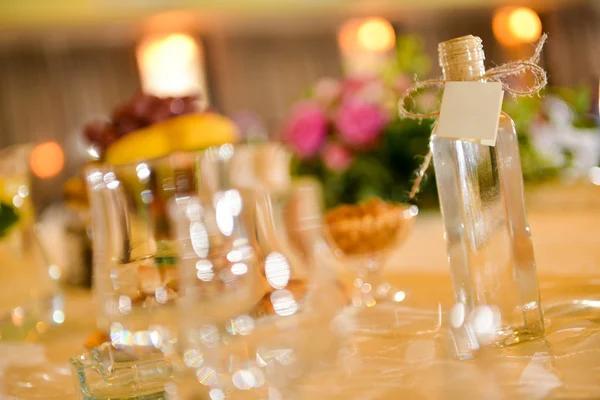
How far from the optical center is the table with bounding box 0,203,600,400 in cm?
34

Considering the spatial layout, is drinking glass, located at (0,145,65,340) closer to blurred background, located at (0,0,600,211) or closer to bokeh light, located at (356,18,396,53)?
blurred background, located at (0,0,600,211)

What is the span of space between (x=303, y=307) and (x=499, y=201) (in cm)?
18

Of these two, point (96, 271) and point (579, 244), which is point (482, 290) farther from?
point (579, 244)

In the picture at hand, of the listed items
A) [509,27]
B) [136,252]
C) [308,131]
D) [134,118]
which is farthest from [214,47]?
[136,252]

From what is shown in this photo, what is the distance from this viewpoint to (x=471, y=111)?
1.28ft

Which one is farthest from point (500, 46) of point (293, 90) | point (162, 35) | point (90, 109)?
point (90, 109)

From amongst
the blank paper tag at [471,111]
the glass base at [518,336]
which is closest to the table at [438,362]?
the glass base at [518,336]

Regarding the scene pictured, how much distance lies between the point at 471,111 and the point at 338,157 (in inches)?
34.0

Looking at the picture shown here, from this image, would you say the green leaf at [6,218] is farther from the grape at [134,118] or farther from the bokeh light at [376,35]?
the bokeh light at [376,35]

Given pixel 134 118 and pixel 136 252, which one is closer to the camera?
pixel 136 252

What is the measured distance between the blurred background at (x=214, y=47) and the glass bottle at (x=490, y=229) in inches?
156

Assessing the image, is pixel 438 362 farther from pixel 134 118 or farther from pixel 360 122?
pixel 360 122

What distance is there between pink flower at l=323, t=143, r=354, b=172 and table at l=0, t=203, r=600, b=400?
1.85 ft

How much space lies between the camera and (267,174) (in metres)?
1.01
